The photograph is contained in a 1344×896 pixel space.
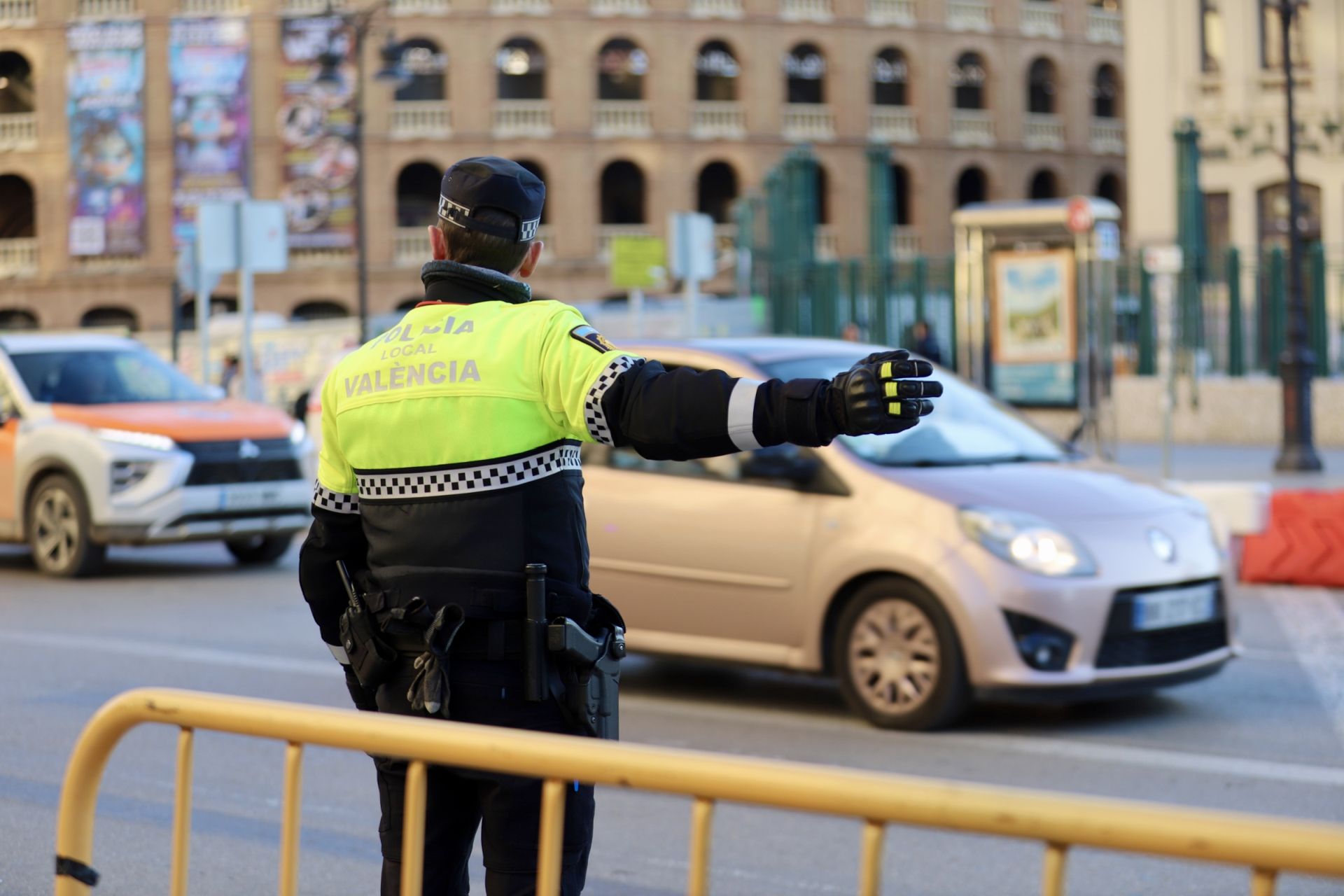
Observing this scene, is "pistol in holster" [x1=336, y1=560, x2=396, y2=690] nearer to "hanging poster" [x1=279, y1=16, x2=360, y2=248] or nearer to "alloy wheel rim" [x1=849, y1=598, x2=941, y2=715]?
"alloy wheel rim" [x1=849, y1=598, x2=941, y2=715]

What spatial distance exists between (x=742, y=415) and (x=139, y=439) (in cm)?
1080

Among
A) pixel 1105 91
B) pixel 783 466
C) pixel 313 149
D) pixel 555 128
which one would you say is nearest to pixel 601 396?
pixel 783 466

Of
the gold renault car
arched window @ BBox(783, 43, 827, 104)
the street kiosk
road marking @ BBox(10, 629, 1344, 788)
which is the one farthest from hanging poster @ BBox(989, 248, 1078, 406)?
arched window @ BBox(783, 43, 827, 104)

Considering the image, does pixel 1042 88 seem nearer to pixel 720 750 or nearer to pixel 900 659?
pixel 900 659

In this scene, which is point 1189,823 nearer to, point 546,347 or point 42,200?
point 546,347

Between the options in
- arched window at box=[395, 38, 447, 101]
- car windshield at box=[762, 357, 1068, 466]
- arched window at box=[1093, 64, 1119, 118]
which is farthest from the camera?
arched window at box=[1093, 64, 1119, 118]

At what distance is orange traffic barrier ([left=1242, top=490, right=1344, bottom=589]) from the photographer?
12000mm

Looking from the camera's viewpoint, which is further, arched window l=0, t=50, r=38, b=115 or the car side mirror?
arched window l=0, t=50, r=38, b=115

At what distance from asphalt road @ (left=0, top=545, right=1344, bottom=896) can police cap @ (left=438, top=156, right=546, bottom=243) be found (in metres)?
1.77

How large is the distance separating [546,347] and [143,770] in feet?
13.7

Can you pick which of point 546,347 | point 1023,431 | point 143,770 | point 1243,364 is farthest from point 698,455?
point 1243,364

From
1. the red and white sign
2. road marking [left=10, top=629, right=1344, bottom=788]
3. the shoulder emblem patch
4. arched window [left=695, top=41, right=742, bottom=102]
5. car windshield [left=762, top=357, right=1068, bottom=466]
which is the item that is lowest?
road marking [left=10, top=629, right=1344, bottom=788]

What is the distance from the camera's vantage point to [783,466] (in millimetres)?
8008

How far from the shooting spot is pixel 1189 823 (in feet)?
7.07
